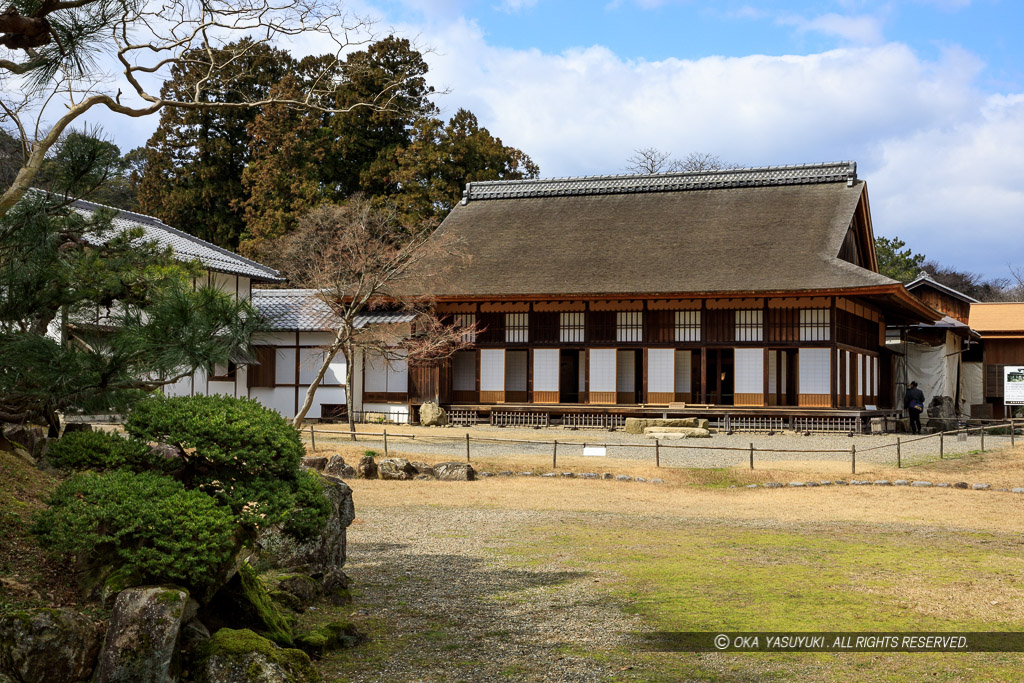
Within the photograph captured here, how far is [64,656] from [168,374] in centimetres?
159

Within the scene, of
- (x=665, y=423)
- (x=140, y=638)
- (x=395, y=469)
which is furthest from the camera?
(x=665, y=423)

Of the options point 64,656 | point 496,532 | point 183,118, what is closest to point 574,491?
point 496,532

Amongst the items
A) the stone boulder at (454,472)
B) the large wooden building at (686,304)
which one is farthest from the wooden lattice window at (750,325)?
the stone boulder at (454,472)

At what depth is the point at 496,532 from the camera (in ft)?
36.4

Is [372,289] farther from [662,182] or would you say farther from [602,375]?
[662,182]

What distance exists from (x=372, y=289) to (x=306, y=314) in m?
6.00

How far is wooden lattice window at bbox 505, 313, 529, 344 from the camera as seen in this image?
86.3ft

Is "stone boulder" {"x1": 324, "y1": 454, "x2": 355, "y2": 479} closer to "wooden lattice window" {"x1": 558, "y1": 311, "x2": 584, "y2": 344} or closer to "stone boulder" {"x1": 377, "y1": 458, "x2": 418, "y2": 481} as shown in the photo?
"stone boulder" {"x1": 377, "y1": 458, "x2": 418, "y2": 481}

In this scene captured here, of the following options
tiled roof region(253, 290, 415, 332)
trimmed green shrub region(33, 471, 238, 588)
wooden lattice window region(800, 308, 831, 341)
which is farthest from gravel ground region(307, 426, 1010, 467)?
trimmed green shrub region(33, 471, 238, 588)

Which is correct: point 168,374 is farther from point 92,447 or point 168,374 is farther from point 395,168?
point 395,168

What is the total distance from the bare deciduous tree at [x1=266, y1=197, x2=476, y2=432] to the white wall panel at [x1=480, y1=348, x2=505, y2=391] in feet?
2.77

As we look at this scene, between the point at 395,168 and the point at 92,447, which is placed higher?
the point at 395,168

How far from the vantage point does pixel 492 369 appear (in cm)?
2644

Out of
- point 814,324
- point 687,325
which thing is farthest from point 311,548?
point 814,324
